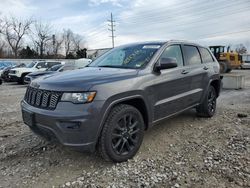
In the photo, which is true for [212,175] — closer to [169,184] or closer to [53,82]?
[169,184]

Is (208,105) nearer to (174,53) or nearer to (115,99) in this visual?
(174,53)

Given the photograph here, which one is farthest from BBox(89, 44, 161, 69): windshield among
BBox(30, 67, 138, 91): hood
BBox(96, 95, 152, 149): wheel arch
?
BBox(96, 95, 152, 149): wheel arch

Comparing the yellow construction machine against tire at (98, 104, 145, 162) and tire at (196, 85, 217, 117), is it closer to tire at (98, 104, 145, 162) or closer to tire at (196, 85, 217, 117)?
tire at (196, 85, 217, 117)

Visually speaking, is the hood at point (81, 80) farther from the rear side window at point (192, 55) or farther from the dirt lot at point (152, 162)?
the rear side window at point (192, 55)

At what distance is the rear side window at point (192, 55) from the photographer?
5062 mm

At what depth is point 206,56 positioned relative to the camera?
589 cm

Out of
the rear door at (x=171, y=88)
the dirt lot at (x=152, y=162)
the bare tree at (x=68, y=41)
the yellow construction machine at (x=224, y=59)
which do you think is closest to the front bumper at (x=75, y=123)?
the dirt lot at (x=152, y=162)

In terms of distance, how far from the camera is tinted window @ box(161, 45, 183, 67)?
4.44m

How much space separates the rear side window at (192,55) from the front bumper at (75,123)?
2598 mm

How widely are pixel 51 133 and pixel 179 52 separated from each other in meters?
2.88

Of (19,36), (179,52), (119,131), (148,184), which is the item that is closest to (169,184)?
(148,184)

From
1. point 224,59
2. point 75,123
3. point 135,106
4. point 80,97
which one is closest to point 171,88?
point 135,106

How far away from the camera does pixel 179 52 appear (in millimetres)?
4859

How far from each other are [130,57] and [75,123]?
70.7 inches
